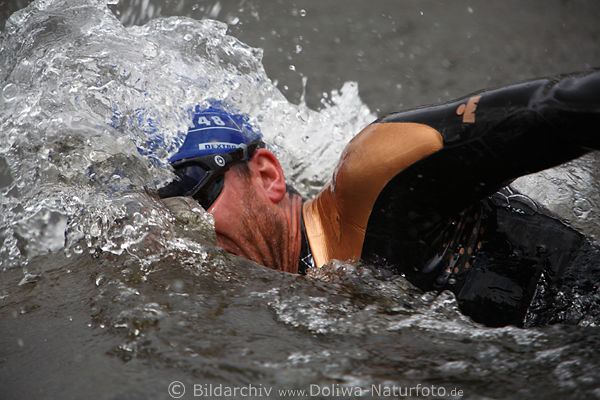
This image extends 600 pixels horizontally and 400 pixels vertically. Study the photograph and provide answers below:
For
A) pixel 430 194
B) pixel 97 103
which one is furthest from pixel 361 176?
pixel 97 103

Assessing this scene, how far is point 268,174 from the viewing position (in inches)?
51.0

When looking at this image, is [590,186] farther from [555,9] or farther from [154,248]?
[555,9]

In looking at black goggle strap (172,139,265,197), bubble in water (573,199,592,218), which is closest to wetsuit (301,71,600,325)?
black goggle strap (172,139,265,197)

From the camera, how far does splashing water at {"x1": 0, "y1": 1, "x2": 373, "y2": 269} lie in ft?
4.13

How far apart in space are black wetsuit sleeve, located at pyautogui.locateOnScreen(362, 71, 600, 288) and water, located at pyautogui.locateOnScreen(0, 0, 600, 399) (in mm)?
92

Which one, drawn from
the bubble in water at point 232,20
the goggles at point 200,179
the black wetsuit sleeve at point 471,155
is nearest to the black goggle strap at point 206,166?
the goggles at point 200,179

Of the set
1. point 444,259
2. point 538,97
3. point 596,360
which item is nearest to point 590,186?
point 444,259

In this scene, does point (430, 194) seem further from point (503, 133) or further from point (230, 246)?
point (230, 246)

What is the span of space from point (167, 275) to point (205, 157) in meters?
0.35

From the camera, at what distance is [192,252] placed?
41.8 inches

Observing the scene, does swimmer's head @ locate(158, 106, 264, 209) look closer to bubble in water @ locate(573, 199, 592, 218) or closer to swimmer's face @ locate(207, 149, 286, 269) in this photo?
swimmer's face @ locate(207, 149, 286, 269)

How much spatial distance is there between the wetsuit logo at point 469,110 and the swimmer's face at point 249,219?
522 millimetres

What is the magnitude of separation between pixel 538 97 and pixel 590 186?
0.88m

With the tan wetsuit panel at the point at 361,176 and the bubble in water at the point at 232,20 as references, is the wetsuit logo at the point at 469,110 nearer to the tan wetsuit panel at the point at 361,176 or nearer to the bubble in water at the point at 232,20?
the tan wetsuit panel at the point at 361,176
